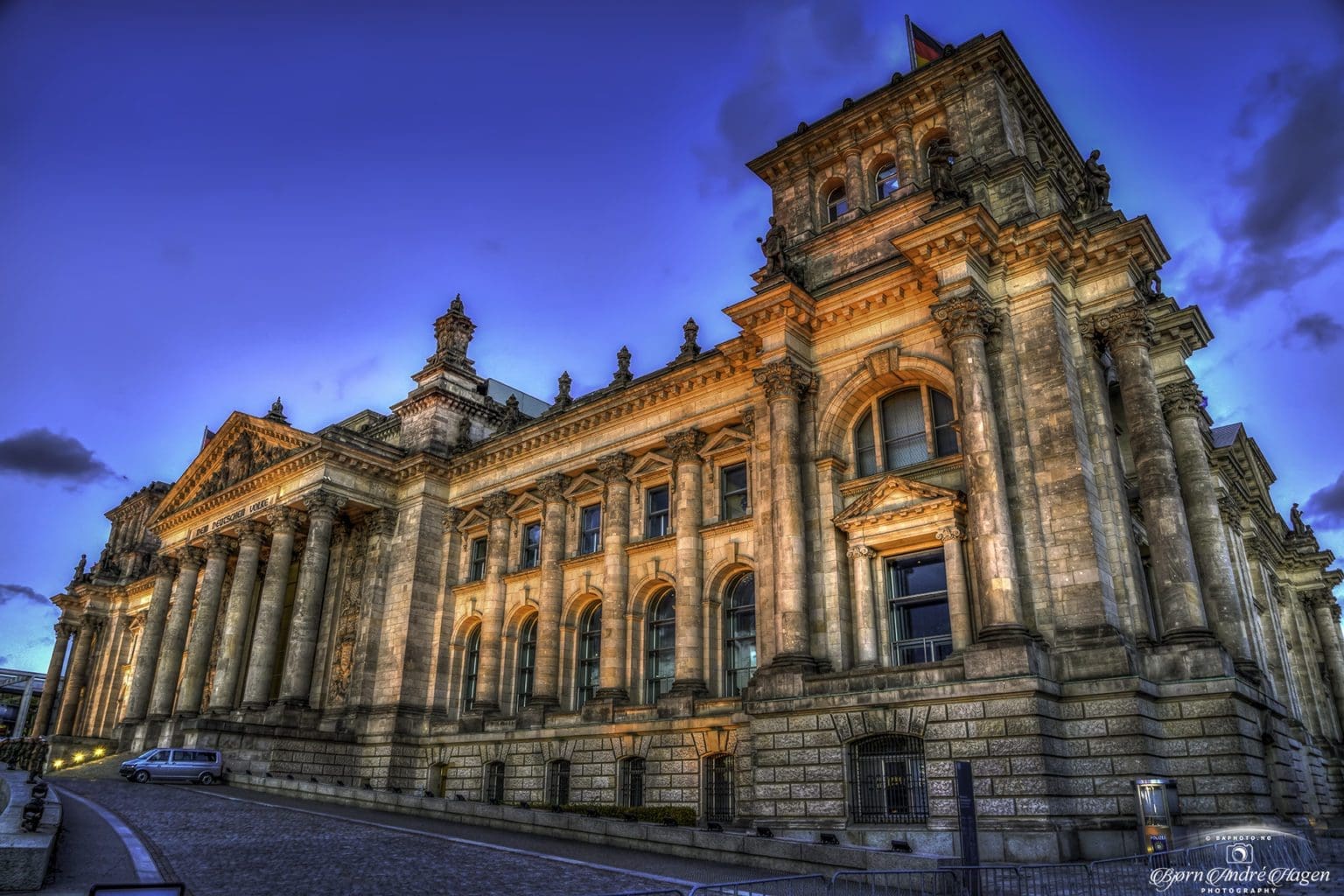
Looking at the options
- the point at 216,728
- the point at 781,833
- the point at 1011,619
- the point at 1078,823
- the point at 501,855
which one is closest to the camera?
the point at 501,855

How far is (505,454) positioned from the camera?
120ft

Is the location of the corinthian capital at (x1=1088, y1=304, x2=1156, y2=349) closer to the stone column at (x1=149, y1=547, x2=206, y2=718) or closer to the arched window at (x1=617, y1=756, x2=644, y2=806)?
the arched window at (x1=617, y1=756, x2=644, y2=806)

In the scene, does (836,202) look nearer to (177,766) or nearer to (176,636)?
(177,766)

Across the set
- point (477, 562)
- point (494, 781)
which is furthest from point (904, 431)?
point (477, 562)

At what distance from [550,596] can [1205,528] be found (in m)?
20.4

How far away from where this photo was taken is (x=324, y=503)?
3725cm

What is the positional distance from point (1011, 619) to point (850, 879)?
7492mm

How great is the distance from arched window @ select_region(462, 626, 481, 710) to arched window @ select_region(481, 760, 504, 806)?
3694mm

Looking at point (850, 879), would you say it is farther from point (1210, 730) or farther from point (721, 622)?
point (721, 622)

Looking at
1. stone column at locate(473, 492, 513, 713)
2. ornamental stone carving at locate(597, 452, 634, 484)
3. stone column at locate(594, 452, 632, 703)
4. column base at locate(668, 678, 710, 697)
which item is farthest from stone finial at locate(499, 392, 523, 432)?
column base at locate(668, 678, 710, 697)

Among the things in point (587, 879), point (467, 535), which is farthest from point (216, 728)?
point (587, 879)

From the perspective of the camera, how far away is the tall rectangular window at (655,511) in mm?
31375

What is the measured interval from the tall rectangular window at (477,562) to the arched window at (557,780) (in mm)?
9602

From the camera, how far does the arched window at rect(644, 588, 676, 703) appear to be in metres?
29.7
